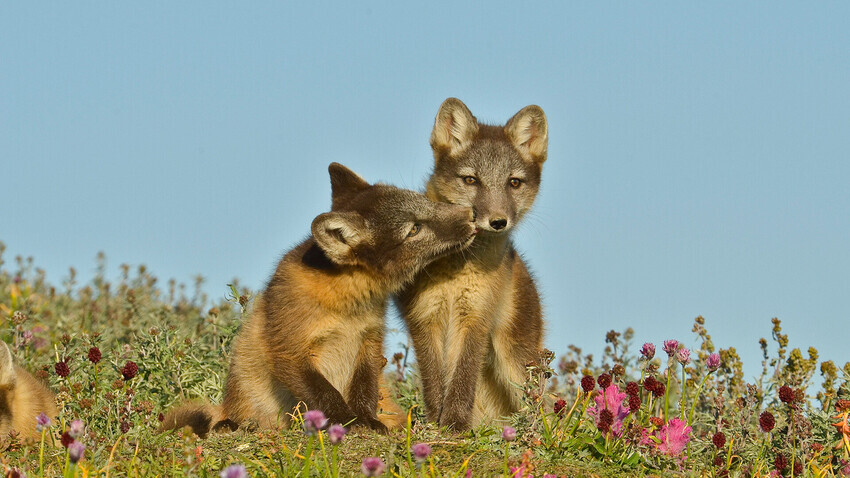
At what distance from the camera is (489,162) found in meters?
6.95

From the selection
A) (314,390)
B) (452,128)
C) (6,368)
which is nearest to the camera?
(314,390)

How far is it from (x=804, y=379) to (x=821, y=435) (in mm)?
926

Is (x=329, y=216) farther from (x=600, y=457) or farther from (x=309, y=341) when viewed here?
(x=600, y=457)

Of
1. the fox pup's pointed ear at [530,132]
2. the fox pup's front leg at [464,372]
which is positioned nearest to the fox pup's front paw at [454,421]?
the fox pup's front leg at [464,372]

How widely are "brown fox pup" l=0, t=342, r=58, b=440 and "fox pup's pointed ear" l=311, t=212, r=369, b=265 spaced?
224cm

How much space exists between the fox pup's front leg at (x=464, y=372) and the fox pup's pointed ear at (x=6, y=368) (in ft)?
9.54

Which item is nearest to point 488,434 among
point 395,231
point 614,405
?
point 614,405

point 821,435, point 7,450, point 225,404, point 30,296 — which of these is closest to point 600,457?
point 821,435

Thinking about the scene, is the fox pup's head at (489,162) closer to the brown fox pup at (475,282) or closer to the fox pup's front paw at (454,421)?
the brown fox pup at (475,282)

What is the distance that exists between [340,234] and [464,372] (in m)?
1.40

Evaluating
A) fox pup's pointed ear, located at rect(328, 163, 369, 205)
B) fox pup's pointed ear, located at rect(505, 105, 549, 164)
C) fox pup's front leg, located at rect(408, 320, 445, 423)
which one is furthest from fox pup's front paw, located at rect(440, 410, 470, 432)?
fox pup's pointed ear, located at rect(505, 105, 549, 164)

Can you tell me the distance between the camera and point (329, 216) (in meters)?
5.93

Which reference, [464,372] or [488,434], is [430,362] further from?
[488,434]

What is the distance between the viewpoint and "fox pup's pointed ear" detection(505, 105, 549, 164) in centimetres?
738
